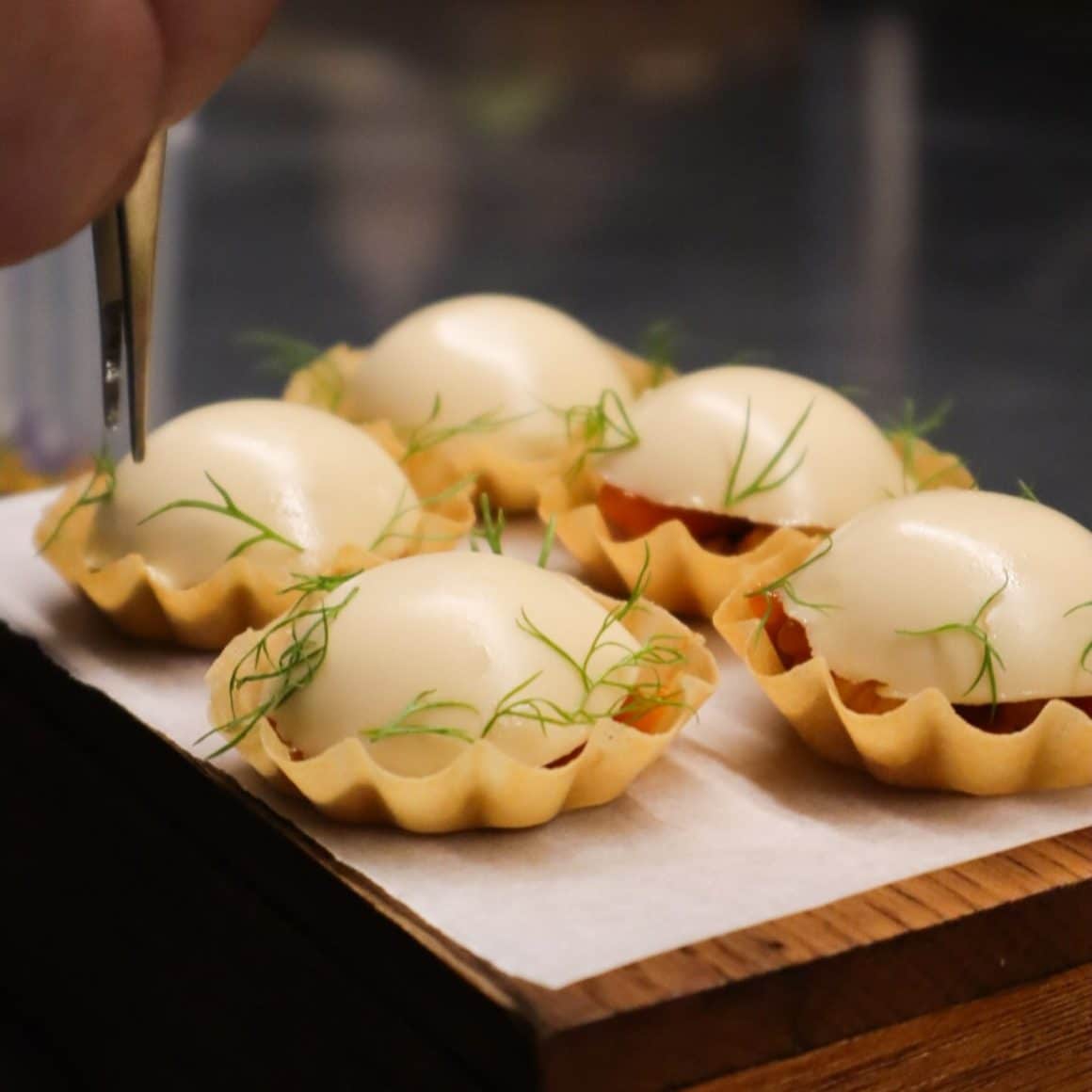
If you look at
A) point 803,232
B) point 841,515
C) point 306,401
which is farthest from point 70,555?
point 803,232

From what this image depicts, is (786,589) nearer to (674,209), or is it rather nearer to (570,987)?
(570,987)

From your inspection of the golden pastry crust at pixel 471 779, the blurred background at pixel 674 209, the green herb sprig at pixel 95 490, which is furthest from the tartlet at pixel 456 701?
the blurred background at pixel 674 209

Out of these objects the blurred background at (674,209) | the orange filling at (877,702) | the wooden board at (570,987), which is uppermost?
the orange filling at (877,702)

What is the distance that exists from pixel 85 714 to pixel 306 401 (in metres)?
0.37

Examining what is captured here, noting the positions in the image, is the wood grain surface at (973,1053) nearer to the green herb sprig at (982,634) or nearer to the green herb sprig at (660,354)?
the green herb sprig at (982,634)

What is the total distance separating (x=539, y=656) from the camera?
0.83 m

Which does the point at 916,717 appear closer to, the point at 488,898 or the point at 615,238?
the point at 488,898

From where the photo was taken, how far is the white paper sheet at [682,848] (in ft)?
2.41

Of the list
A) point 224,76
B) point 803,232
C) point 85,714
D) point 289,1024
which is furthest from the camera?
point 803,232

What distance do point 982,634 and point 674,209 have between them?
94.1 inches

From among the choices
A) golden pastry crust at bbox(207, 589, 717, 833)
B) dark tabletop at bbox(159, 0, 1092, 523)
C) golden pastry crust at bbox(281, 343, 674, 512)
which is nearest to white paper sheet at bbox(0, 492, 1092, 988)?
golden pastry crust at bbox(207, 589, 717, 833)

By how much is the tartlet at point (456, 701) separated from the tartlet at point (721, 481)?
0.16m

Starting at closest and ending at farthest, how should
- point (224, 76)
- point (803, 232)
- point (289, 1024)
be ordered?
point (224, 76), point (289, 1024), point (803, 232)

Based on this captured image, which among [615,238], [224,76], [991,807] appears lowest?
[615,238]
